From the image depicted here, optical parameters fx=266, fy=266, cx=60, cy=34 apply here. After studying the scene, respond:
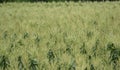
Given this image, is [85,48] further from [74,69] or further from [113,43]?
[74,69]

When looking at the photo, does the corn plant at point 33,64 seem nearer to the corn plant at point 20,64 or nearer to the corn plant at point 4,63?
the corn plant at point 20,64

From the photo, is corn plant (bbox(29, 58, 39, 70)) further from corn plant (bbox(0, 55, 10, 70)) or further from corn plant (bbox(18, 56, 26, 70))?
corn plant (bbox(0, 55, 10, 70))

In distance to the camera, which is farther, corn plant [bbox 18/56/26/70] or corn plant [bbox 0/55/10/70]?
corn plant [bbox 0/55/10/70]

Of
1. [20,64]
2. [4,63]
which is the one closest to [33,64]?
[20,64]

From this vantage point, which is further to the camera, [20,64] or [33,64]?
[20,64]

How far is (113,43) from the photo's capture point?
189 inches

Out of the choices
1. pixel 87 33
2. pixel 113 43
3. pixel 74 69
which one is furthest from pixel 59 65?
pixel 87 33

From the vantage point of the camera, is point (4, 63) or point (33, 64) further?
point (4, 63)

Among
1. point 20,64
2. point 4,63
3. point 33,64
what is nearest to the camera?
point 33,64

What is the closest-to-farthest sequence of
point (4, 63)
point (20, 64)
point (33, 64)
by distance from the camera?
point (33, 64), point (20, 64), point (4, 63)

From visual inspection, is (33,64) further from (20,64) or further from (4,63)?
(4,63)

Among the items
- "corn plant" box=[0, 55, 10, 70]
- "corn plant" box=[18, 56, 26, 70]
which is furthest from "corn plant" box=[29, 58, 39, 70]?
"corn plant" box=[0, 55, 10, 70]

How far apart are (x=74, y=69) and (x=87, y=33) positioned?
8.38ft

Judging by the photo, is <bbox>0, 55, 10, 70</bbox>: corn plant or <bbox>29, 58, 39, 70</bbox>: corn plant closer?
<bbox>29, 58, 39, 70</bbox>: corn plant
